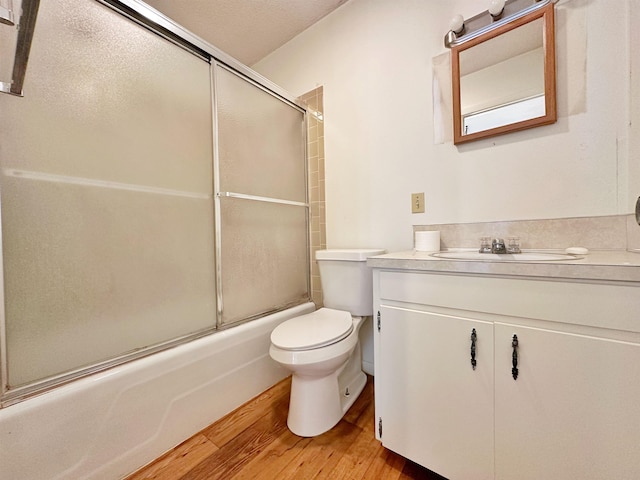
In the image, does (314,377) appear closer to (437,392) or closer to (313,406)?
(313,406)

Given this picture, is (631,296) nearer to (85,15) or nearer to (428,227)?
(428,227)

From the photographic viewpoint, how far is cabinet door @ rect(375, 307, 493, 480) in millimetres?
831

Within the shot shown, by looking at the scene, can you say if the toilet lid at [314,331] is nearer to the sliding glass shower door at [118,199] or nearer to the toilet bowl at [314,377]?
the toilet bowl at [314,377]

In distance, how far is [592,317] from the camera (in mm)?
679

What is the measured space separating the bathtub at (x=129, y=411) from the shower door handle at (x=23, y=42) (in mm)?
889

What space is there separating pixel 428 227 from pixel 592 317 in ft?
2.57

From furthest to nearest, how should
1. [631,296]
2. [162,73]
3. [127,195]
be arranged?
[162,73], [127,195], [631,296]

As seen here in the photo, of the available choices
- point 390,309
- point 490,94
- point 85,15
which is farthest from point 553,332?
point 85,15

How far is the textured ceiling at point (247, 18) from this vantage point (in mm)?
1648

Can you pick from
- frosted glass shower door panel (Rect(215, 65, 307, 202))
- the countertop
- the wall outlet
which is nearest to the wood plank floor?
the countertop

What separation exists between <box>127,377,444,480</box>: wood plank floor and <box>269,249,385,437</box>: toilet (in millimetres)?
69

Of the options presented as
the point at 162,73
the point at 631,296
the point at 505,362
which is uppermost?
the point at 162,73

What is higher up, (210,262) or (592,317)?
(210,262)

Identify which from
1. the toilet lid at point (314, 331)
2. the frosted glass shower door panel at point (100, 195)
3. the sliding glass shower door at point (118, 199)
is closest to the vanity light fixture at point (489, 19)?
the sliding glass shower door at point (118, 199)
